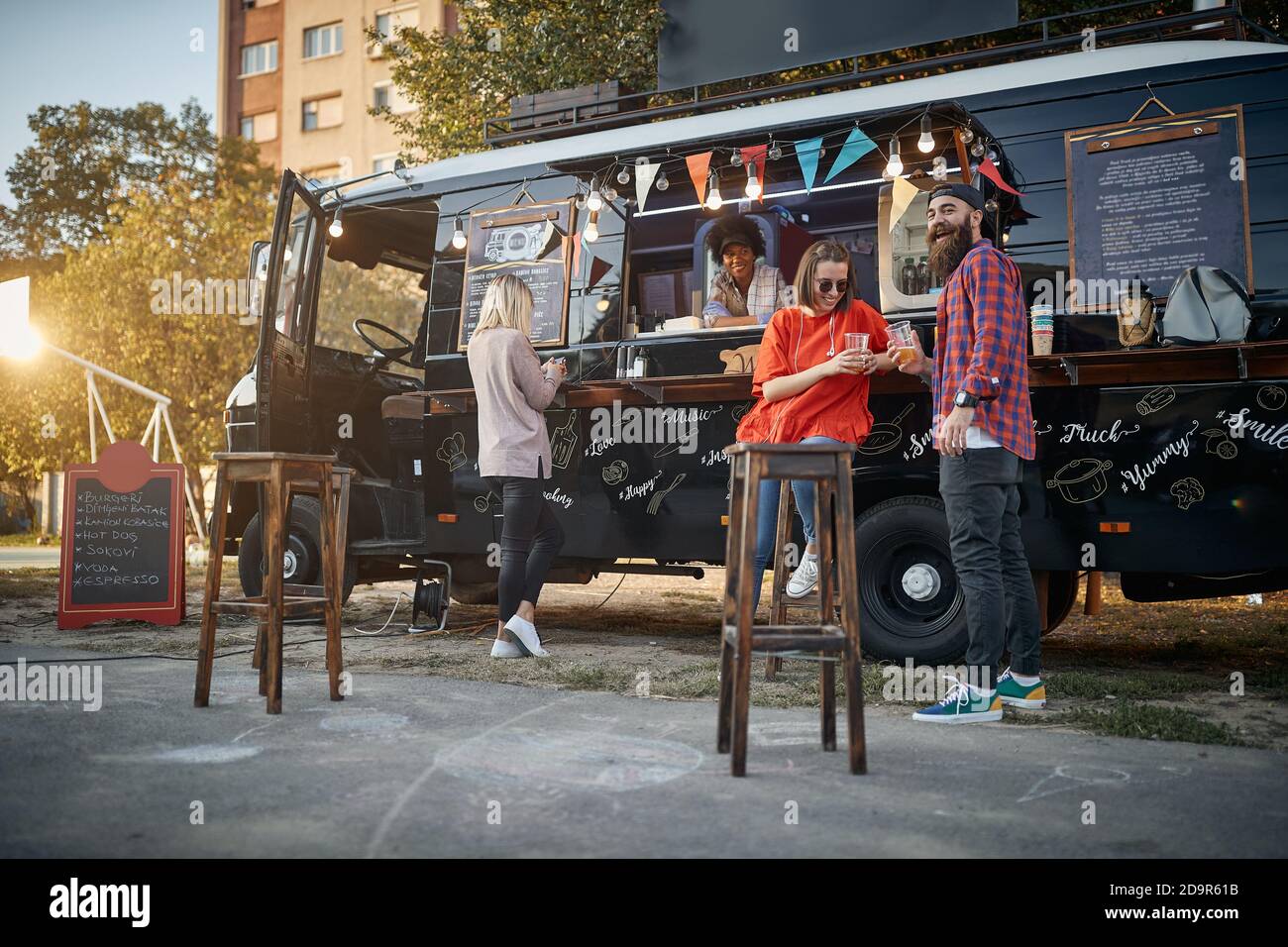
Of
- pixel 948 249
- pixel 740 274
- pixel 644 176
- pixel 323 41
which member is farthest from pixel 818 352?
pixel 323 41

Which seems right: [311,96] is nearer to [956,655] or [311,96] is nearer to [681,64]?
[681,64]

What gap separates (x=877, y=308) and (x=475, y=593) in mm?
3618

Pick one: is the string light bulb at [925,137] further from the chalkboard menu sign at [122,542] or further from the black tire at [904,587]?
the chalkboard menu sign at [122,542]

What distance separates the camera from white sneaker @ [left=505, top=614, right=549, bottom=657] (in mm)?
5727

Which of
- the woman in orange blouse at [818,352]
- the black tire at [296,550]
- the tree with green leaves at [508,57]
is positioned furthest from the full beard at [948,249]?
the tree with green leaves at [508,57]

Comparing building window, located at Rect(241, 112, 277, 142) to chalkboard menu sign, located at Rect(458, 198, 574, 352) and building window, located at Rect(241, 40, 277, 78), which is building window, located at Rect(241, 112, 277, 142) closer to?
building window, located at Rect(241, 40, 277, 78)

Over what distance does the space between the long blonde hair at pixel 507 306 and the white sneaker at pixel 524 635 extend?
1.56 m

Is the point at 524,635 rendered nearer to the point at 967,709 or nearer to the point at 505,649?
the point at 505,649

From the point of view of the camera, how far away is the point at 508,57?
12602mm

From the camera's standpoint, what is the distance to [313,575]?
7355 mm

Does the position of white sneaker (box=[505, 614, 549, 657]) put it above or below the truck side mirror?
below

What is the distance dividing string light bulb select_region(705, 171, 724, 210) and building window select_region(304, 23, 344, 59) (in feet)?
100

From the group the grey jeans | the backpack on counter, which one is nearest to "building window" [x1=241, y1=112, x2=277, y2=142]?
the backpack on counter

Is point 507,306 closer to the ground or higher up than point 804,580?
higher up
